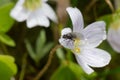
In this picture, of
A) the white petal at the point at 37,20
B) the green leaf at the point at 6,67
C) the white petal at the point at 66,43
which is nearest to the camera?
the white petal at the point at 66,43

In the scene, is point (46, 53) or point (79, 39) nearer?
point (79, 39)

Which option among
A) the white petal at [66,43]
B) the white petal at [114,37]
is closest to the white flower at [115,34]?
the white petal at [114,37]

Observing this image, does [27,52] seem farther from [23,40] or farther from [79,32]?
[79,32]

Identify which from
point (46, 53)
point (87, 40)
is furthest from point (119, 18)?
point (46, 53)

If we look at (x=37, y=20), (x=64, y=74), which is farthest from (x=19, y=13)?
(x=64, y=74)

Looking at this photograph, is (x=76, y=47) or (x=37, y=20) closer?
(x=76, y=47)

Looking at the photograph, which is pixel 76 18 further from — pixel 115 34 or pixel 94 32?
pixel 115 34

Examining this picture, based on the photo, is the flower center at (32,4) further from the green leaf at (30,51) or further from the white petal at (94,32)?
the white petal at (94,32)
